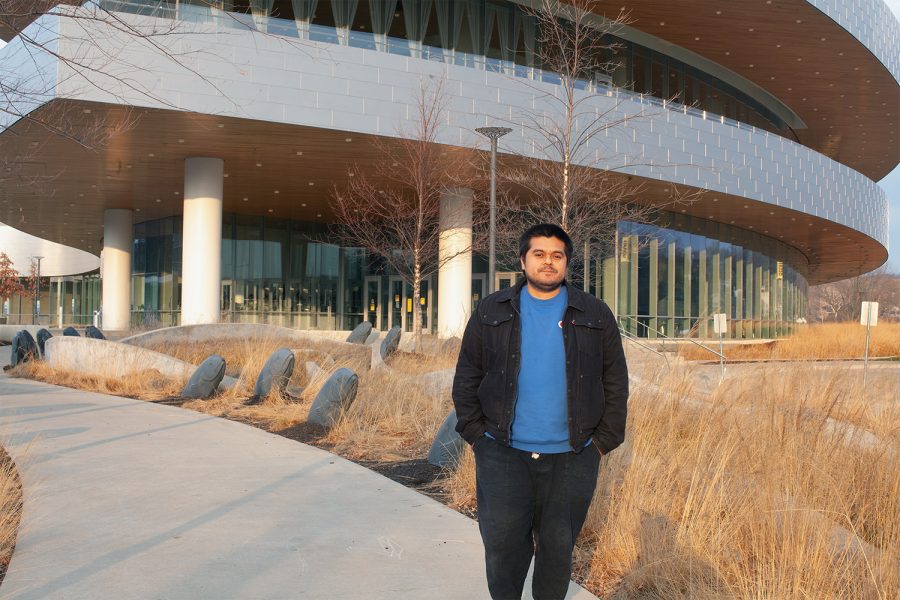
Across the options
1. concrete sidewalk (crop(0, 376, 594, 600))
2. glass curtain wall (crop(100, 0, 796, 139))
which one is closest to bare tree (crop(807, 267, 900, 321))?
glass curtain wall (crop(100, 0, 796, 139))

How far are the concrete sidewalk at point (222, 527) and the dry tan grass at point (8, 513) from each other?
0.06m

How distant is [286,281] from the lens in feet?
135

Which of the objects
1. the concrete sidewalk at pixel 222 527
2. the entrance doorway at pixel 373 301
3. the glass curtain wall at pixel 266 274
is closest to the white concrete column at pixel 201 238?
the glass curtain wall at pixel 266 274

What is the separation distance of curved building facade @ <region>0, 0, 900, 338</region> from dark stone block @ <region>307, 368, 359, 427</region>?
17.7 feet

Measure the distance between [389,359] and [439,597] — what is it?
13607 millimetres

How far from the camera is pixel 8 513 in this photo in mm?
5309

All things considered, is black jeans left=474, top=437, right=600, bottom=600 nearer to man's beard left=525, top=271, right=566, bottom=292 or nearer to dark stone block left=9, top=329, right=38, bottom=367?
man's beard left=525, top=271, right=566, bottom=292

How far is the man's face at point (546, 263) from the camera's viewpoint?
3.60 meters

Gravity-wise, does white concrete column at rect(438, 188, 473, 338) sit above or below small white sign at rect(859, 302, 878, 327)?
above

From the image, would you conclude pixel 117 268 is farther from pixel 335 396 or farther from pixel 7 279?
pixel 7 279

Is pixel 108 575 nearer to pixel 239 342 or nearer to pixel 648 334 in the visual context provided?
pixel 239 342

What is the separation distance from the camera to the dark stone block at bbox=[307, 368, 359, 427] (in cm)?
962

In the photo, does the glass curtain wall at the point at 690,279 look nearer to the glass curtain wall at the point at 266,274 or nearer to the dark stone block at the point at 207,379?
the glass curtain wall at the point at 266,274

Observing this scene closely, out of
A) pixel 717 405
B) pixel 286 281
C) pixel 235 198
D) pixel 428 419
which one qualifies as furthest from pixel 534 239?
pixel 286 281
